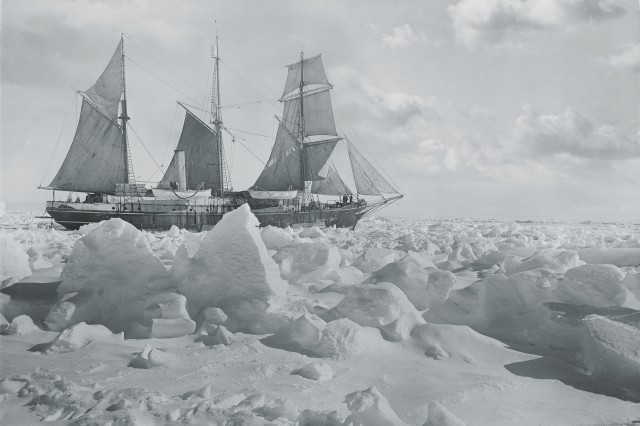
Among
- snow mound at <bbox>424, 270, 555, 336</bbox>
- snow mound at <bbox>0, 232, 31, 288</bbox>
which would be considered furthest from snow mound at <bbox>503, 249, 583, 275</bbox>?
snow mound at <bbox>0, 232, 31, 288</bbox>

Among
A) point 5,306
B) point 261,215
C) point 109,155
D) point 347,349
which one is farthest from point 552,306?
point 109,155

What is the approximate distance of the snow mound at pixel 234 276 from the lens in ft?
10.8

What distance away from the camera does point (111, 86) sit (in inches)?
1644

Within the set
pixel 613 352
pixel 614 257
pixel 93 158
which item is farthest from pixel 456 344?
pixel 93 158

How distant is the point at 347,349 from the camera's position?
2.70 metres

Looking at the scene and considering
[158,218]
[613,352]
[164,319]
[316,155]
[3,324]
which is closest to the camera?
[613,352]

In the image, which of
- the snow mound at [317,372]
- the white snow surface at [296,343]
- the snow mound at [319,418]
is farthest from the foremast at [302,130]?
the snow mound at [319,418]

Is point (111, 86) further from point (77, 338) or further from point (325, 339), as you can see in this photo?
point (325, 339)

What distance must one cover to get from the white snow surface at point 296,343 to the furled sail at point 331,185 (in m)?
48.5

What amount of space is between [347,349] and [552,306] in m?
1.56

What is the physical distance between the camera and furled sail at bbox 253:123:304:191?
50.6 metres

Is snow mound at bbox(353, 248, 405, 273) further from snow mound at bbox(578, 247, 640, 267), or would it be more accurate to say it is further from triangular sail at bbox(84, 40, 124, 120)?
triangular sail at bbox(84, 40, 124, 120)

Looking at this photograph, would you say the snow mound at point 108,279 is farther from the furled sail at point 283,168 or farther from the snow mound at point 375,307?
the furled sail at point 283,168

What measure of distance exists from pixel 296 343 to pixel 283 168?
Answer: 4878 cm
